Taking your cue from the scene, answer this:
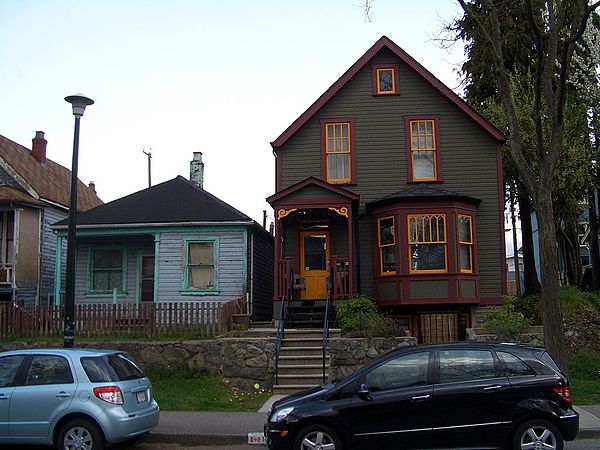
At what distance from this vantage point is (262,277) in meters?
22.2

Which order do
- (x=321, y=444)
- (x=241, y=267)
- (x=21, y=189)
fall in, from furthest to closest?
(x=21, y=189) → (x=241, y=267) → (x=321, y=444)

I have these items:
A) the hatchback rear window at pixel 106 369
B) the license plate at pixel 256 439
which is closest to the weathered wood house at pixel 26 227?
the hatchback rear window at pixel 106 369

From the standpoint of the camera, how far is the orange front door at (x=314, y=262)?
18.6 metres

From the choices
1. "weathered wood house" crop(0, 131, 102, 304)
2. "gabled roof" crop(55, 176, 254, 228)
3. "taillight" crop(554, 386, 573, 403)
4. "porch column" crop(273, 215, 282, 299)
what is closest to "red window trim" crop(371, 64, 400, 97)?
"porch column" crop(273, 215, 282, 299)

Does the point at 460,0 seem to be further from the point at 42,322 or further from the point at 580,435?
the point at 42,322

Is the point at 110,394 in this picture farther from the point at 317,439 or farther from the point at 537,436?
the point at 537,436

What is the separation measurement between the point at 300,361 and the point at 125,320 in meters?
4.67

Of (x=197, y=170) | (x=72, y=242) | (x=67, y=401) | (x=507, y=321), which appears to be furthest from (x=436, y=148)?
(x=67, y=401)

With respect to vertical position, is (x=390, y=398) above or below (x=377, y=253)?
below

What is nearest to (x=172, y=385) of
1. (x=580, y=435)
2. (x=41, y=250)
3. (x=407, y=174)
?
(x=580, y=435)

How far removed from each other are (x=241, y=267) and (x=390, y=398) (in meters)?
11.8

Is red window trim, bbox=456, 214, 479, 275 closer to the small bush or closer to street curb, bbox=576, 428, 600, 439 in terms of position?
the small bush

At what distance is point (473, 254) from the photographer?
709 inches

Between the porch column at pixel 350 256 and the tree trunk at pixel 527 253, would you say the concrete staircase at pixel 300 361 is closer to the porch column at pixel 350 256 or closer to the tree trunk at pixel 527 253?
the porch column at pixel 350 256
